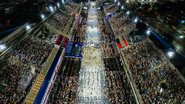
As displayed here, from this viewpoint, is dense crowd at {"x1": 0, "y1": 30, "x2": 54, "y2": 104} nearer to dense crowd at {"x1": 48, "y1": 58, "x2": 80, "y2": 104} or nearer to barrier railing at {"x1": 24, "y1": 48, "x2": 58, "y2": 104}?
barrier railing at {"x1": 24, "y1": 48, "x2": 58, "y2": 104}

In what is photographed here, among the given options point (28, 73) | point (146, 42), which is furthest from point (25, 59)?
point (146, 42)

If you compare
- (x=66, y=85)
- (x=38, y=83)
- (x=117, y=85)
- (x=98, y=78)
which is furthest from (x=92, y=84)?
(x=38, y=83)

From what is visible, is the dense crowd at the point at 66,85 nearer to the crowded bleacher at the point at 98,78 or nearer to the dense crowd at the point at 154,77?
the crowded bleacher at the point at 98,78

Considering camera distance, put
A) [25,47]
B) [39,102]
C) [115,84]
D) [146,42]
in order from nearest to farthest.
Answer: [39,102] → [115,84] → [25,47] → [146,42]

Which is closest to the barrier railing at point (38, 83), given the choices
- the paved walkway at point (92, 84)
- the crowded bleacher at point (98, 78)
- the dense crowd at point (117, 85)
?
the crowded bleacher at point (98, 78)

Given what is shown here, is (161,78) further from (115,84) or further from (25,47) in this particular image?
(25,47)

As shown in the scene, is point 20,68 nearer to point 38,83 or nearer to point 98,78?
point 38,83

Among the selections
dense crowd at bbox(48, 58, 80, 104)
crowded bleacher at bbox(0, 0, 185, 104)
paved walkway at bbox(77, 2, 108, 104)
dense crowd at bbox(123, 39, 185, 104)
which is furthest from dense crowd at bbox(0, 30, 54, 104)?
dense crowd at bbox(123, 39, 185, 104)

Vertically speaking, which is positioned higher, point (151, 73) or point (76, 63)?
point (151, 73)
